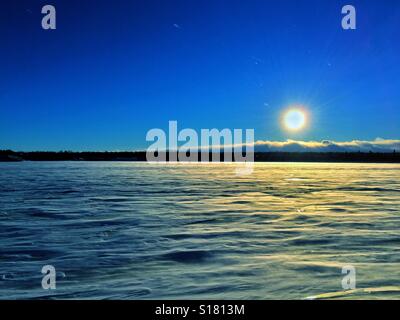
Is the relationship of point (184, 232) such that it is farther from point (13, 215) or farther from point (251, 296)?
point (13, 215)

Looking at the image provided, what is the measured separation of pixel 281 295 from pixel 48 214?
11013mm

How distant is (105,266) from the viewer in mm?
7582

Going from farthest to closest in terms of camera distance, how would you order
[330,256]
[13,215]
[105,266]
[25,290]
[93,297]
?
[13,215] < [330,256] < [105,266] < [25,290] < [93,297]

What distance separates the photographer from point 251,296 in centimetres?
592

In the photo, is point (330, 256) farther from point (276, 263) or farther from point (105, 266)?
point (105, 266)

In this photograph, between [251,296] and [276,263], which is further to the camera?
[276,263]

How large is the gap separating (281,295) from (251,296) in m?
0.43

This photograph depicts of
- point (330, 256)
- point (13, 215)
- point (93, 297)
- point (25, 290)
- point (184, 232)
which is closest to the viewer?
point (93, 297)
